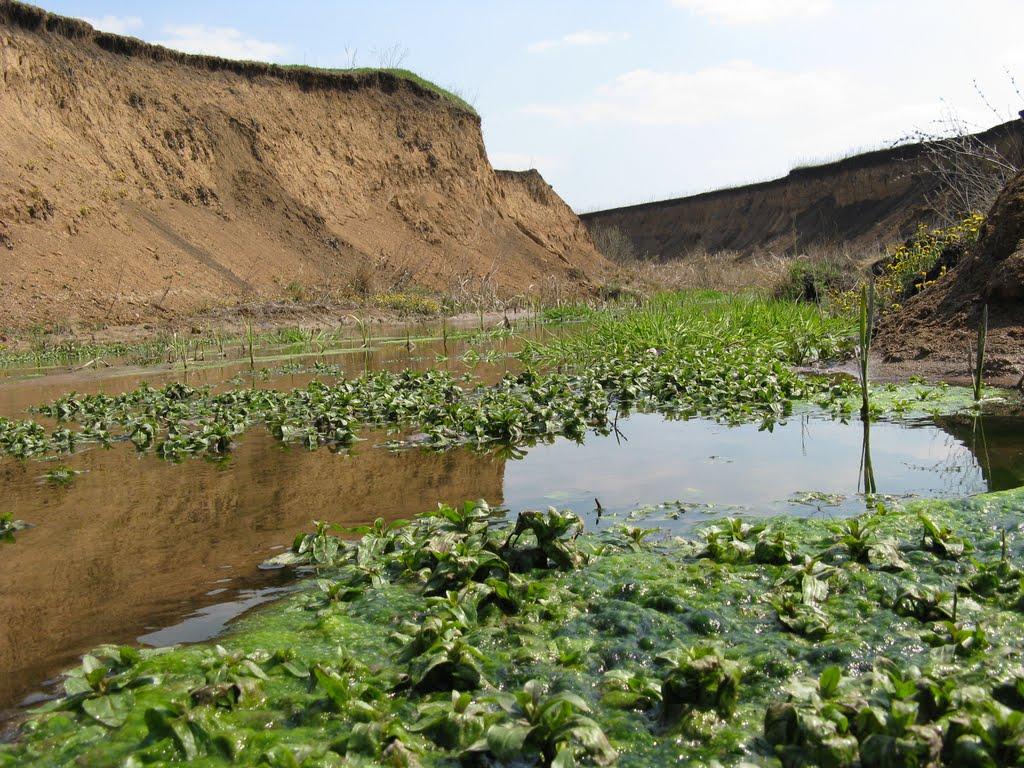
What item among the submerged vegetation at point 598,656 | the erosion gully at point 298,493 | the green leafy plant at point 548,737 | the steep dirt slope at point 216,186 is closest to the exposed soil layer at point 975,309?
the erosion gully at point 298,493

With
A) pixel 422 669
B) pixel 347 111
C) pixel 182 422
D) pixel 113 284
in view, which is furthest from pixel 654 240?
pixel 422 669

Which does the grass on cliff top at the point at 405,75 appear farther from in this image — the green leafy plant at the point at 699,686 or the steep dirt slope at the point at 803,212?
the green leafy plant at the point at 699,686

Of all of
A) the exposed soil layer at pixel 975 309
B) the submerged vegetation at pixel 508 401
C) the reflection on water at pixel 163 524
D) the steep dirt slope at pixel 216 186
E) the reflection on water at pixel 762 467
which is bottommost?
the reflection on water at pixel 163 524

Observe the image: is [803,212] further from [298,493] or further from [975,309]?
[298,493]

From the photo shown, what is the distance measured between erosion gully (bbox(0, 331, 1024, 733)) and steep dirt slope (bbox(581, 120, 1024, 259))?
34.8 meters

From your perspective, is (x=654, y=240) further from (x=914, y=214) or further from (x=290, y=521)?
(x=290, y=521)

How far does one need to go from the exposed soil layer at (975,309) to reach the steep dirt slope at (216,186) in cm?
1624

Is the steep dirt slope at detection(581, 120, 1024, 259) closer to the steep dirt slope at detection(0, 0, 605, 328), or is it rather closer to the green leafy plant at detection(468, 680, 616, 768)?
the steep dirt slope at detection(0, 0, 605, 328)

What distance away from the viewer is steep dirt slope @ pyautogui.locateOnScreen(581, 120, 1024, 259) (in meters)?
42.7

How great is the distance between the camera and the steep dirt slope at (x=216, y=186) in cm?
2105

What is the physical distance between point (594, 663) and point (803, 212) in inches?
2077

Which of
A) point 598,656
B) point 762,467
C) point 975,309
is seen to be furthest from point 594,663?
point 975,309

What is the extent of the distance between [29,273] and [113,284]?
1.89 m

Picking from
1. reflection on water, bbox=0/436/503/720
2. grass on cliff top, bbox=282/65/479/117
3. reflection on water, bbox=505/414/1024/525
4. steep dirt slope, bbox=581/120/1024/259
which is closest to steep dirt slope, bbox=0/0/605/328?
grass on cliff top, bbox=282/65/479/117
